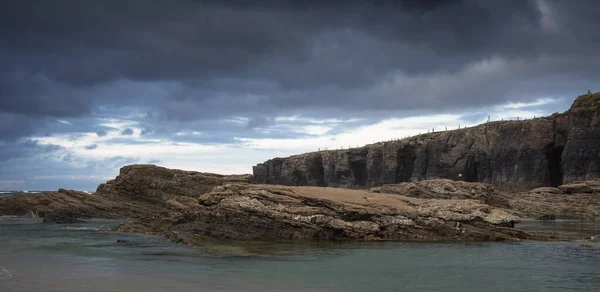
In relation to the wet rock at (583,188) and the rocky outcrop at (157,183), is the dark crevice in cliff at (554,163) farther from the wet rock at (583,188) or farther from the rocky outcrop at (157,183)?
the rocky outcrop at (157,183)

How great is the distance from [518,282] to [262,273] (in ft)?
23.4

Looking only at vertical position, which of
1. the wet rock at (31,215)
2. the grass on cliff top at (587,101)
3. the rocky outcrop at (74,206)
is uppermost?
the grass on cliff top at (587,101)

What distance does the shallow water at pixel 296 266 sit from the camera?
45.1ft

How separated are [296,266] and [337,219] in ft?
A: 26.2

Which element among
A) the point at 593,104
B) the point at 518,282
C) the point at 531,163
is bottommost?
the point at 518,282

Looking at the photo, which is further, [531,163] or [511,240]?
[531,163]

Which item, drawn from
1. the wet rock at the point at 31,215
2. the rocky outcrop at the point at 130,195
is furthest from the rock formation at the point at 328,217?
the wet rock at the point at 31,215

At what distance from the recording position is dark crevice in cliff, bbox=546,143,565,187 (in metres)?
81.6

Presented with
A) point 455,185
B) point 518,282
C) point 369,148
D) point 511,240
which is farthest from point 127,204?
point 369,148

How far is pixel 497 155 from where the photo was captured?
288 feet

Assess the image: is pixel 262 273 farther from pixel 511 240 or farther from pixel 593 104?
pixel 593 104

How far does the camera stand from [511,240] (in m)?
25.1

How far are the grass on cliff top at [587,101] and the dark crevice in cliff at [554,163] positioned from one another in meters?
7.08

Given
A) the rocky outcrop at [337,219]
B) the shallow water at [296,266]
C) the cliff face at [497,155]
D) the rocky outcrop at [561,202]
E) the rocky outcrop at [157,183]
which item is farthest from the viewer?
the cliff face at [497,155]
